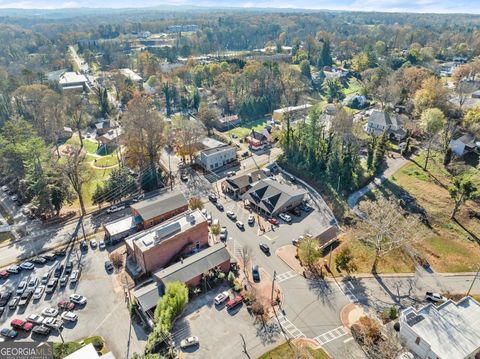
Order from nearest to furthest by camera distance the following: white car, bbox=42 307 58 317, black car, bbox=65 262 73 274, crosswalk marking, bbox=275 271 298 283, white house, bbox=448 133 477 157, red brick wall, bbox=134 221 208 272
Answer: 1. white car, bbox=42 307 58 317
2. crosswalk marking, bbox=275 271 298 283
3. red brick wall, bbox=134 221 208 272
4. black car, bbox=65 262 73 274
5. white house, bbox=448 133 477 157

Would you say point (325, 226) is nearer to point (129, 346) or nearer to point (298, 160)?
point (298, 160)

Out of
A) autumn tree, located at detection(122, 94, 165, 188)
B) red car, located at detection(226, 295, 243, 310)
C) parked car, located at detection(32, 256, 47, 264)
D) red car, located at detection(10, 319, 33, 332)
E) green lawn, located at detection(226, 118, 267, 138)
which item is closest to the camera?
red car, located at detection(10, 319, 33, 332)

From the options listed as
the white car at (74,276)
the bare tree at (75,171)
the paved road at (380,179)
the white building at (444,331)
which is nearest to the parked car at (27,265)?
the white car at (74,276)

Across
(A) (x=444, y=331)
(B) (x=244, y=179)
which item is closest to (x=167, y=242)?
(B) (x=244, y=179)

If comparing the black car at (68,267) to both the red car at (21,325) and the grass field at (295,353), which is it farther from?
the grass field at (295,353)

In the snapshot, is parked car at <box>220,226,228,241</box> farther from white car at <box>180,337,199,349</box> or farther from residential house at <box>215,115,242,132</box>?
residential house at <box>215,115,242,132</box>

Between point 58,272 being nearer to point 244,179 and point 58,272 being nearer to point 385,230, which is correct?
point 244,179

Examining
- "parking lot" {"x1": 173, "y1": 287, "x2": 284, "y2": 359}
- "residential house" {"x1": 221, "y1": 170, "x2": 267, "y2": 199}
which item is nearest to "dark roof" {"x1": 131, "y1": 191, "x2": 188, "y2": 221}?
"residential house" {"x1": 221, "y1": 170, "x2": 267, "y2": 199}
